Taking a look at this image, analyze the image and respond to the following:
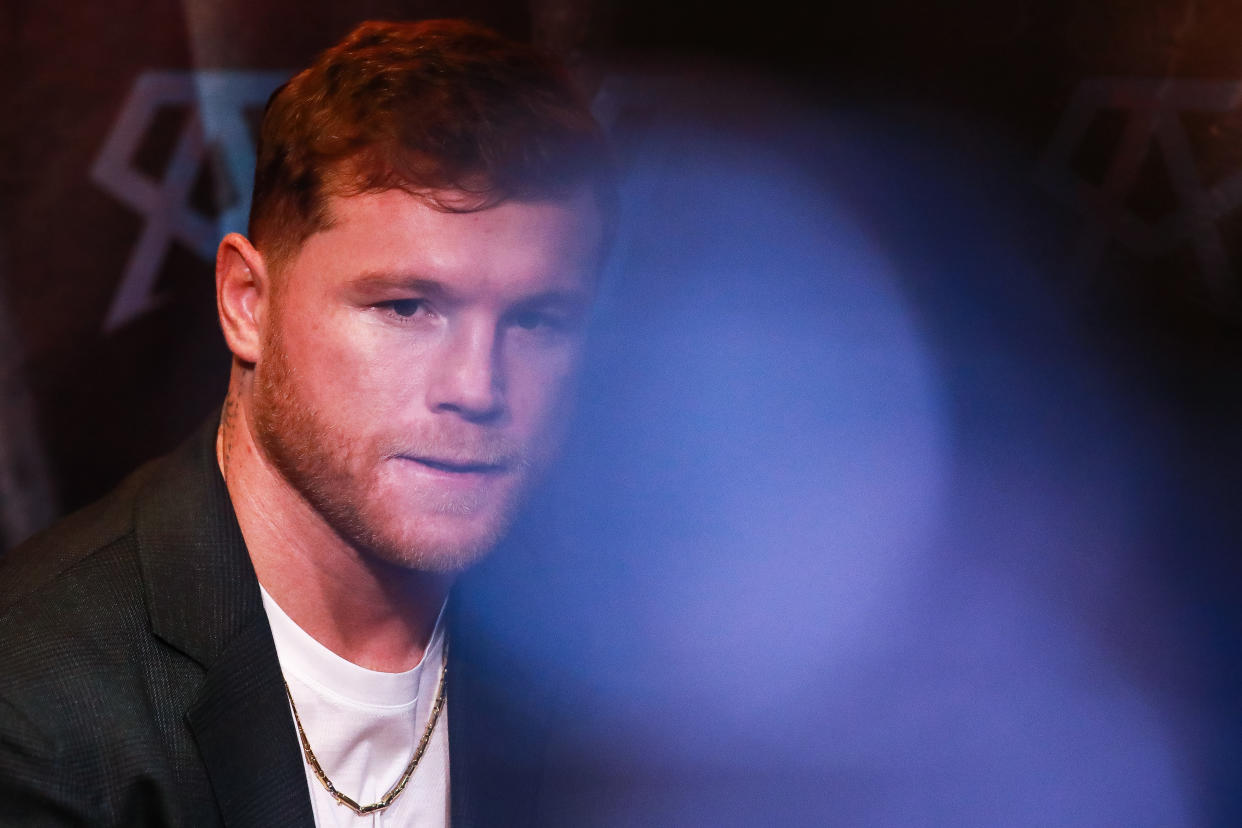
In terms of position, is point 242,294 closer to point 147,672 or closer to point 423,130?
point 423,130

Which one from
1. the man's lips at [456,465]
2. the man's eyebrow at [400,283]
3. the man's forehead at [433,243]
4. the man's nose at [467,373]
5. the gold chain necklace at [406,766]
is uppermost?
the man's forehead at [433,243]

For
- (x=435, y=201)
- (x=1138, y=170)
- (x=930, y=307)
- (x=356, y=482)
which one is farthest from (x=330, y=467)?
(x=1138, y=170)

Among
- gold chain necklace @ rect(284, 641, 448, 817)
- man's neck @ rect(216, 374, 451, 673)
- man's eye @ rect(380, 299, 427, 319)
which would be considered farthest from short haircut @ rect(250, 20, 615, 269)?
gold chain necklace @ rect(284, 641, 448, 817)

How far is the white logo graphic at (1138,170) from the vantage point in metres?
1.39

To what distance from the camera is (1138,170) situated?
1442mm

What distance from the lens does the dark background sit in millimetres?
1428

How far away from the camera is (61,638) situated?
121cm

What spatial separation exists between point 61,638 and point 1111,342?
1.51 m

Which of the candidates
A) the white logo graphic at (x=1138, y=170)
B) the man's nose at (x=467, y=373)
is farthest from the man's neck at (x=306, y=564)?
the white logo graphic at (x=1138, y=170)

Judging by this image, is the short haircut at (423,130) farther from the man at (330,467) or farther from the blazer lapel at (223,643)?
the blazer lapel at (223,643)

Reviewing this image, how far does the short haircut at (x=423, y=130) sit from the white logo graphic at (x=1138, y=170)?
2.32 ft

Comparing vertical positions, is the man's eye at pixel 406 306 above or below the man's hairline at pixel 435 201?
below

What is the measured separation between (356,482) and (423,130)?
0.49m

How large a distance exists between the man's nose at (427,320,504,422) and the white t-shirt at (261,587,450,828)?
41cm
